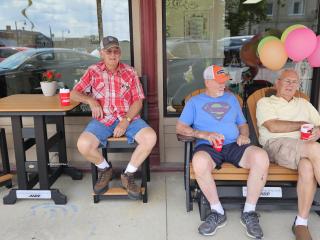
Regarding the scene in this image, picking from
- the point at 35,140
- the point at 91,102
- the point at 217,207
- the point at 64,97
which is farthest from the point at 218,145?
the point at 35,140

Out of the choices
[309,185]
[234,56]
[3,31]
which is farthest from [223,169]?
[3,31]

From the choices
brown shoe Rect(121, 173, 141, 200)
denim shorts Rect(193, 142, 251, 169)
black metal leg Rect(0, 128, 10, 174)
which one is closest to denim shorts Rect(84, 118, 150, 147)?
brown shoe Rect(121, 173, 141, 200)

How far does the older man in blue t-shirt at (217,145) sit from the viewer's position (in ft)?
7.52

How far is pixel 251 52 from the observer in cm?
324

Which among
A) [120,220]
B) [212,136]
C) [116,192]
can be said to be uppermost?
[212,136]

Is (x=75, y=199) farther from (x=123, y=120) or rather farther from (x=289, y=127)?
(x=289, y=127)

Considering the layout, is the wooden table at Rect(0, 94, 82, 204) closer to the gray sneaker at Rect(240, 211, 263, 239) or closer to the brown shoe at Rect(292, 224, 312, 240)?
the gray sneaker at Rect(240, 211, 263, 239)

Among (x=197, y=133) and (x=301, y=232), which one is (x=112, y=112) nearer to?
(x=197, y=133)

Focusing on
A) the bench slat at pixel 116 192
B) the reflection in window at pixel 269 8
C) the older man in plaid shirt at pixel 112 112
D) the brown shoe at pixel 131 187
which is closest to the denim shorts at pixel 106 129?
the older man in plaid shirt at pixel 112 112

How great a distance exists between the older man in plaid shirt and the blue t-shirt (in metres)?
0.33

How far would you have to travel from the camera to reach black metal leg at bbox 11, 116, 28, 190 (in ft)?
8.75

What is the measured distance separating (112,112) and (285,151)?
4.49ft

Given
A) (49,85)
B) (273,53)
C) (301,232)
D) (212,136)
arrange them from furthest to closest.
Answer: (49,85)
(273,53)
(212,136)
(301,232)

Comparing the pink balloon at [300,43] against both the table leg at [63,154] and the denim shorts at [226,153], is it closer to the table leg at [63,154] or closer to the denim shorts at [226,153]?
the denim shorts at [226,153]
